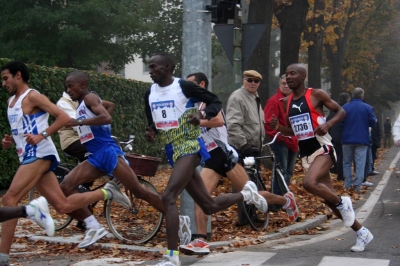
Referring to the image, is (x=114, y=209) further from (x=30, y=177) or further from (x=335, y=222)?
(x=335, y=222)

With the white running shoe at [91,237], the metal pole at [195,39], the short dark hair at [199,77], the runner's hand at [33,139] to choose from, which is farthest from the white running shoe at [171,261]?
the metal pole at [195,39]

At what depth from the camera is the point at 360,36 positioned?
41.2 meters

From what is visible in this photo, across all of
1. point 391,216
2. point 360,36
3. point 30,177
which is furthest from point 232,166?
point 360,36

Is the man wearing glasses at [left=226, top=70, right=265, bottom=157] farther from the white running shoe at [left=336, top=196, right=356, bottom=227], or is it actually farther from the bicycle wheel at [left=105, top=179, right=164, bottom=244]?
the white running shoe at [left=336, top=196, right=356, bottom=227]

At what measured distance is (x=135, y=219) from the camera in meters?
10.1

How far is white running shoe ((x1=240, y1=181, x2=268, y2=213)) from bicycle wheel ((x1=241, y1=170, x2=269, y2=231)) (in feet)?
4.16

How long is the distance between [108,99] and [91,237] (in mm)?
12446

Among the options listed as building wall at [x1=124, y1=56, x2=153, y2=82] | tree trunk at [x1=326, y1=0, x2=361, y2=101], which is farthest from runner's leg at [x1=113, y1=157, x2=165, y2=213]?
building wall at [x1=124, y1=56, x2=153, y2=82]

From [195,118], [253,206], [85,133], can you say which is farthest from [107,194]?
[253,206]

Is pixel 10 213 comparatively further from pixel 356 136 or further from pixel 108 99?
pixel 108 99

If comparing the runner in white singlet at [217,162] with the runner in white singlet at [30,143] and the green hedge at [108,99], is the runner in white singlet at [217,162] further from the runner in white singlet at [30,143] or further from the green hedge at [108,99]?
the green hedge at [108,99]

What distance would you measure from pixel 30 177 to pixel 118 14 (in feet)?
96.3

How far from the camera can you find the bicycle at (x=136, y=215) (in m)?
9.30

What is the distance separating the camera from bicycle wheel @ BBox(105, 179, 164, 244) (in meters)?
9.23
